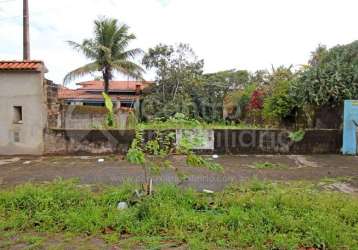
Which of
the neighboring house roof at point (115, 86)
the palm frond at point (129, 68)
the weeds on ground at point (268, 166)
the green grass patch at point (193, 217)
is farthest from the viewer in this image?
the neighboring house roof at point (115, 86)

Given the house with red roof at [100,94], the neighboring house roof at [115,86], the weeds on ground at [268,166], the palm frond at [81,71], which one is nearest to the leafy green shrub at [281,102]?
the weeds on ground at [268,166]

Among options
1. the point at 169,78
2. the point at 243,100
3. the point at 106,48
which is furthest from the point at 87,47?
the point at 243,100

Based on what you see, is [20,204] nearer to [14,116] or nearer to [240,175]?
[240,175]

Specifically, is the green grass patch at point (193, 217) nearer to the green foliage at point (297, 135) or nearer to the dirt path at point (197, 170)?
the dirt path at point (197, 170)

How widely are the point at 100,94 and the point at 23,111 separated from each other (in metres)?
17.5

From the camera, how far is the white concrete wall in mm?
9406

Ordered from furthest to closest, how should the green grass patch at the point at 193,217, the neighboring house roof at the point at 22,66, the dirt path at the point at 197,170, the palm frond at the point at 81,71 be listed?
the palm frond at the point at 81,71
the neighboring house roof at the point at 22,66
the dirt path at the point at 197,170
the green grass patch at the point at 193,217

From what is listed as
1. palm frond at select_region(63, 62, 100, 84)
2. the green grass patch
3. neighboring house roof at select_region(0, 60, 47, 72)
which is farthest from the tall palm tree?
the green grass patch

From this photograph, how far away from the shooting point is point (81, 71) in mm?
20797

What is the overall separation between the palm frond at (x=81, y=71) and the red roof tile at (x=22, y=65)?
449 inches

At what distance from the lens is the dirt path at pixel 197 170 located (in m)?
6.14

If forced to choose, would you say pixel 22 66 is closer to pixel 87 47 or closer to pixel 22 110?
pixel 22 110

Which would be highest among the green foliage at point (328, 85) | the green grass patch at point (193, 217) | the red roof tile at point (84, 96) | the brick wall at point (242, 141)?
the red roof tile at point (84, 96)

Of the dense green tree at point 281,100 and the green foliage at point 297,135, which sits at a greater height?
the dense green tree at point 281,100
